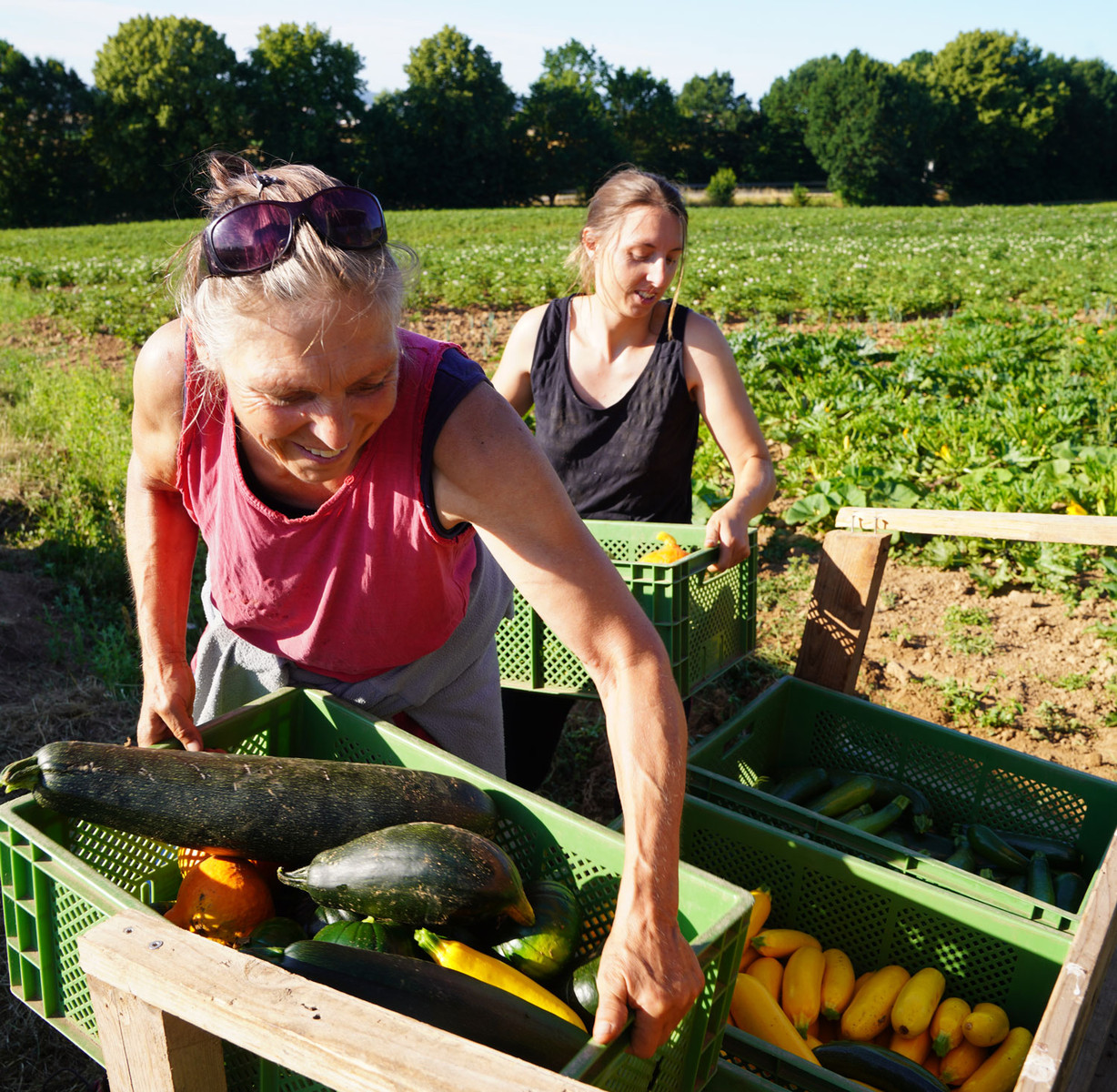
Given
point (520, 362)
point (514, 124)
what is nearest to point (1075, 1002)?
point (520, 362)

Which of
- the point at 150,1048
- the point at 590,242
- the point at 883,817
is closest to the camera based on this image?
the point at 150,1048

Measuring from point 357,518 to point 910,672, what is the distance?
373cm

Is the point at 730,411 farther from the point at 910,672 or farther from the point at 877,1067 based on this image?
the point at 910,672

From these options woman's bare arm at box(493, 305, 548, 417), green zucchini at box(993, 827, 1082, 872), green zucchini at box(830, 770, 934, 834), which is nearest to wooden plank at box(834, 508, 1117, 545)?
green zucchini at box(830, 770, 934, 834)

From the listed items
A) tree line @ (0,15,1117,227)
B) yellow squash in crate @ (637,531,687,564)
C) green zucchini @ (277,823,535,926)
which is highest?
tree line @ (0,15,1117,227)

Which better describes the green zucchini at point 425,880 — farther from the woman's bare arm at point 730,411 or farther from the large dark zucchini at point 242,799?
the woman's bare arm at point 730,411

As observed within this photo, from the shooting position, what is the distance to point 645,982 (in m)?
1.29

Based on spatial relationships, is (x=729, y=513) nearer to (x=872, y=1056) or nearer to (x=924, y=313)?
(x=872, y=1056)

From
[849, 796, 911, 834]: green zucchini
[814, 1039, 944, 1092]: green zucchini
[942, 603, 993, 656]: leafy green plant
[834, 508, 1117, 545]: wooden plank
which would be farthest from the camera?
[942, 603, 993, 656]: leafy green plant

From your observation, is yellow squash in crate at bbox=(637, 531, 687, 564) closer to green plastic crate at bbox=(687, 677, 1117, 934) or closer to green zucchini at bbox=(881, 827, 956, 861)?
green plastic crate at bbox=(687, 677, 1117, 934)

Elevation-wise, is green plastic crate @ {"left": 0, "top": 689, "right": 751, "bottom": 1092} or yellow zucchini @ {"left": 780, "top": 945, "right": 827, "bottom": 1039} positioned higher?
green plastic crate @ {"left": 0, "top": 689, "right": 751, "bottom": 1092}

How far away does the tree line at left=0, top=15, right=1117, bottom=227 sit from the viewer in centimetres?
5947

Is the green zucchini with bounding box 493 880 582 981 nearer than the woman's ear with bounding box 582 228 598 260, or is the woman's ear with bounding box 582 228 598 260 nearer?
the green zucchini with bounding box 493 880 582 981

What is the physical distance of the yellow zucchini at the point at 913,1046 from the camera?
2.24 m
